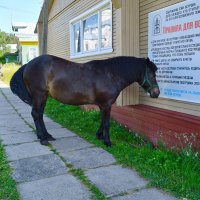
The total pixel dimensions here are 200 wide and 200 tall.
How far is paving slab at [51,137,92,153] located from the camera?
205 inches

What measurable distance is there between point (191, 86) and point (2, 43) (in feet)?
174

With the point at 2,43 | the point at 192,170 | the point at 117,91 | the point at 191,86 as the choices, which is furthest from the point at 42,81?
the point at 2,43

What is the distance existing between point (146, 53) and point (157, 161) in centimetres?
249

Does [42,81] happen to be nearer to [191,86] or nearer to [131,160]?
[131,160]

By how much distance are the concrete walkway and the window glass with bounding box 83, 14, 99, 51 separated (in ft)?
11.0

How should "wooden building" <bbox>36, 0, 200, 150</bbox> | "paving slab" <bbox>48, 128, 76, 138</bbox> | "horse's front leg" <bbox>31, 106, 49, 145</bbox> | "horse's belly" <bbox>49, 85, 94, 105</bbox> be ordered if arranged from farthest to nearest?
"paving slab" <bbox>48, 128, 76, 138</bbox>, "horse's front leg" <bbox>31, 106, 49, 145</bbox>, "horse's belly" <bbox>49, 85, 94, 105</bbox>, "wooden building" <bbox>36, 0, 200, 150</bbox>

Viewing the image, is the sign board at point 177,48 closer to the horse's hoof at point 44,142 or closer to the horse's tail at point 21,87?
the horse's hoof at point 44,142

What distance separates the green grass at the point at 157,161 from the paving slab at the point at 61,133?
0.60ft

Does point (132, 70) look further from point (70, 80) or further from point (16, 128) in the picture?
point (16, 128)

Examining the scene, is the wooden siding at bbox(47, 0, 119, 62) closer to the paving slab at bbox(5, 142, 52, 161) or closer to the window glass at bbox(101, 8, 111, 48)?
the window glass at bbox(101, 8, 111, 48)

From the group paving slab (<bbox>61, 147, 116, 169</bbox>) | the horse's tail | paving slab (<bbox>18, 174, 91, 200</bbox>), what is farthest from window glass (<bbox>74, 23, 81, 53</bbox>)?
paving slab (<bbox>18, 174, 91, 200</bbox>)

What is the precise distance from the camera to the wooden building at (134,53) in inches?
192

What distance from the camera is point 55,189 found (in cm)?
354

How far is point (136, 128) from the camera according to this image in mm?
6211
